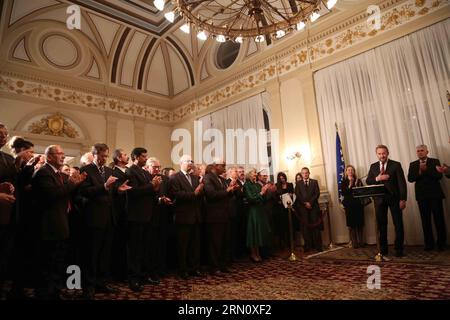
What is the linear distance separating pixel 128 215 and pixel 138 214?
10cm

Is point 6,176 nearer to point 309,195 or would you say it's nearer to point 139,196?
point 139,196

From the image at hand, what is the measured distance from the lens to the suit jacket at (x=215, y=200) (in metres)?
3.87

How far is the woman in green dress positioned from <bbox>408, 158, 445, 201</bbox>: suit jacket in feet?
7.13

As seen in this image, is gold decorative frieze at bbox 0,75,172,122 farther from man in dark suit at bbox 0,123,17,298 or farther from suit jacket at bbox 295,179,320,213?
man in dark suit at bbox 0,123,17,298

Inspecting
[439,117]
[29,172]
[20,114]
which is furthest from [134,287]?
[20,114]

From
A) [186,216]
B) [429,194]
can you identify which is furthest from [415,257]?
[186,216]

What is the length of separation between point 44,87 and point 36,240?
23.2 feet

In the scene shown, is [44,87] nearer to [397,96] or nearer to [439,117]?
[397,96]

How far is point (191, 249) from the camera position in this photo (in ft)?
12.4

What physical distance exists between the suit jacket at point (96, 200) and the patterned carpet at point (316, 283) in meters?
0.67

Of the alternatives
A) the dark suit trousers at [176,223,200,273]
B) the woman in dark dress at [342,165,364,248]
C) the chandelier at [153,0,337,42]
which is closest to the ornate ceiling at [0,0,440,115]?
the chandelier at [153,0,337,42]

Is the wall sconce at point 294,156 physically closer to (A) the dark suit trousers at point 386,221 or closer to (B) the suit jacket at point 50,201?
(A) the dark suit trousers at point 386,221

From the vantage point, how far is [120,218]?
138 inches

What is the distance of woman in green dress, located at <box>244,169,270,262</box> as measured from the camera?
180 inches
